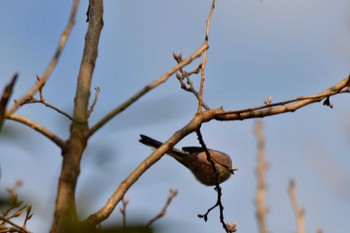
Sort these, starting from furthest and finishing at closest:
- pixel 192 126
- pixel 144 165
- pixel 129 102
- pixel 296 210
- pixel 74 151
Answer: pixel 296 210 < pixel 192 126 < pixel 144 165 < pixel 129 102 < pixel 74 151

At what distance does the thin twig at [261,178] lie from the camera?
920cm

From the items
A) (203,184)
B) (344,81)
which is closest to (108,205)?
(344,81)

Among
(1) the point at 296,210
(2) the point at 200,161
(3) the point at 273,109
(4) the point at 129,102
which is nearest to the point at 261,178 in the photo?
(1) the point at 296,210

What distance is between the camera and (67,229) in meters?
1.00

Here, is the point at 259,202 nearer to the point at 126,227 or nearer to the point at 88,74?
the point at 88,74

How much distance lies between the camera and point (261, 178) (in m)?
9.90

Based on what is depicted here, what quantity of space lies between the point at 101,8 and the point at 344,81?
43.1 inches

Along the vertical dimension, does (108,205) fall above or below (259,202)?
below

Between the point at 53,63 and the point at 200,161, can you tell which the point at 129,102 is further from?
the point at 200,161

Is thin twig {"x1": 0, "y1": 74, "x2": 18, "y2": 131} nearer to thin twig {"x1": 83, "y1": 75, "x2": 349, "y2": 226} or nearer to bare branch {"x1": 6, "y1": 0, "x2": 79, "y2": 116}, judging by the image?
bare branch {"x1": 6, "y1": 0, "x2": 79, "y2": 116}

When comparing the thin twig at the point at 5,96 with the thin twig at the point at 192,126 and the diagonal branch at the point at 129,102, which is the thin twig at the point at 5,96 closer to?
the diagonal branch at the point at 129,102

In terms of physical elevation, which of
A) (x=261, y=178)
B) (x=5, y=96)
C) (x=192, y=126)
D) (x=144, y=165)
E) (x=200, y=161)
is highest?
(x=261, y=178)

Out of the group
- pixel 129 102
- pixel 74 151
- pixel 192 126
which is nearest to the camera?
pixel 74 151

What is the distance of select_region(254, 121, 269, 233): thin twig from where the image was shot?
30.2 feet
